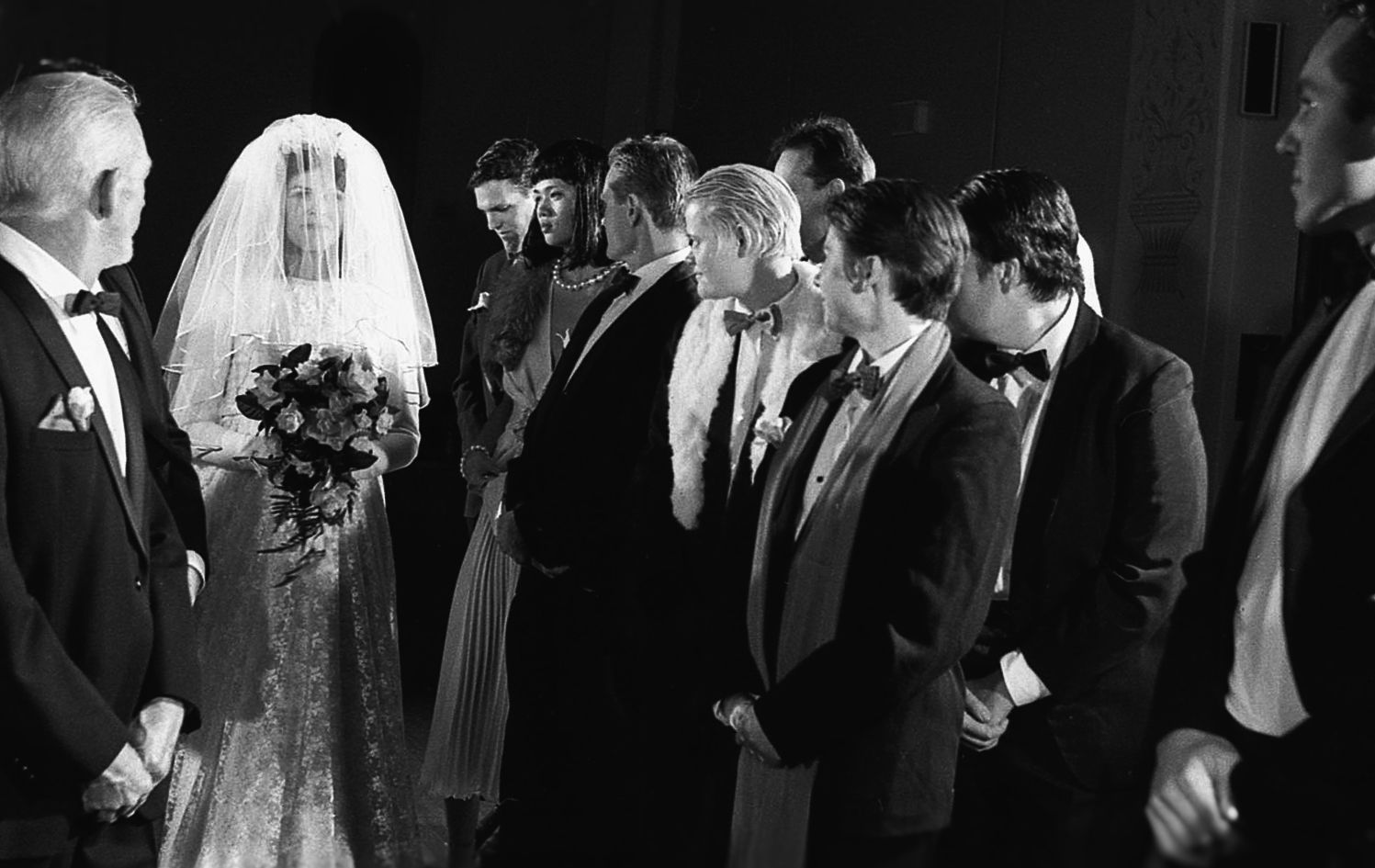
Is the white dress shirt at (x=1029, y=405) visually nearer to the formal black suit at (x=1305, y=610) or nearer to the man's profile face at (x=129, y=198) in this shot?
the formal black suit at (x=1305, y=610)

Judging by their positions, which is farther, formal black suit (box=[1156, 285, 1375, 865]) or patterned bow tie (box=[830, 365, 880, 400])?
patterned bow tie (box=[830, 365, 880, 400])

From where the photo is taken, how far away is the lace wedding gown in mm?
4176

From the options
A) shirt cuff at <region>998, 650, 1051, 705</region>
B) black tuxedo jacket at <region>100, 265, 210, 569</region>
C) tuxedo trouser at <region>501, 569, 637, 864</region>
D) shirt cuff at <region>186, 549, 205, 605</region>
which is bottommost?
tuxedo trouser at <region>501, 569, 637, 864</region>

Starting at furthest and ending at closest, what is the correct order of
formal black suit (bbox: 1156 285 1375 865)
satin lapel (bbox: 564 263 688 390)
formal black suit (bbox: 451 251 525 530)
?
1. formal black suit (bbox: 451 251 525 530)
2. satin lapel (bbox: 564 263 688 390)
3. formal black suit (bbox: 1156 285 1375 865)

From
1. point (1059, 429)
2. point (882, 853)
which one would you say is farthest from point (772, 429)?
point (882, 853)

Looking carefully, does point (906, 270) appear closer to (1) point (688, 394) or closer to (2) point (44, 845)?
→ (1) point (688, 394)

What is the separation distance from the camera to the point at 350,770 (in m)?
4.32

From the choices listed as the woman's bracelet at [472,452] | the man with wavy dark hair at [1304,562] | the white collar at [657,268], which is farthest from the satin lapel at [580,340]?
the man with wavy dark hair at [1304,562]

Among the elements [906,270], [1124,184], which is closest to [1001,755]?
[906,270]

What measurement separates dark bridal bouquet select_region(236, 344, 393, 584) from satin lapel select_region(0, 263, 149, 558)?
4.01ft

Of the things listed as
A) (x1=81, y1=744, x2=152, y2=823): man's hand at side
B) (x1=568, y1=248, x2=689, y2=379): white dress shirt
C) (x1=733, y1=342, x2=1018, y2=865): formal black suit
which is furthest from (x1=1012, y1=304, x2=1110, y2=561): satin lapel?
(x1=81, y1=744, x2=152, y2=823): man's hand at side

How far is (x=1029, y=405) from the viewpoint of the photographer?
326 cm

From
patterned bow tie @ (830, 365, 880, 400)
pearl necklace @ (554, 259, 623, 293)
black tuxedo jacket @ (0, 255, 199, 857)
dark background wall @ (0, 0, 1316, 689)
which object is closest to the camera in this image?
black tuxedo jacket @ (0, 255, 199, 857)

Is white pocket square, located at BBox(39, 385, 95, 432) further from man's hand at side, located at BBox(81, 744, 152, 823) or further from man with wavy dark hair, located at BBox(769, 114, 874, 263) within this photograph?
man with wavy dark hair, located at BBox(769, 114, 874, 263)
